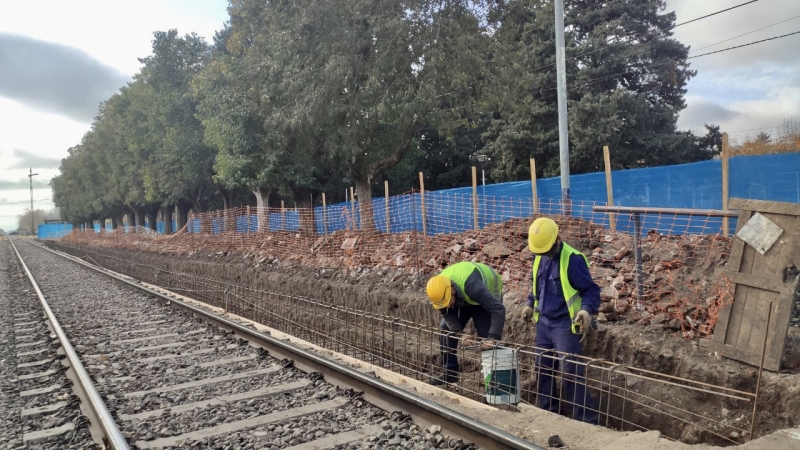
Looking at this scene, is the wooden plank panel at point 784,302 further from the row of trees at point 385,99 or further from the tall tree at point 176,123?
the tall tree at point 176,123

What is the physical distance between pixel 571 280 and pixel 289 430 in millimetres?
2733

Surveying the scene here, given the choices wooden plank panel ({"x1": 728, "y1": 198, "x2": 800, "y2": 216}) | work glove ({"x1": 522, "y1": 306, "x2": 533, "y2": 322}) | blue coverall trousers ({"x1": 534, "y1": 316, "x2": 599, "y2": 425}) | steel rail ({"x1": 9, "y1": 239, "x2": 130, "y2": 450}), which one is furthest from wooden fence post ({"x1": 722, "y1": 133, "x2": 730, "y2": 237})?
steel rail ({"x1": 9, "y1": 239, "x2": 130, "y2": 450})

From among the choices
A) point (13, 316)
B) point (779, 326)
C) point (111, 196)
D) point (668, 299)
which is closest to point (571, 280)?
point (779, 326)

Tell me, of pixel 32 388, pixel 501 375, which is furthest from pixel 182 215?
pixel 501 375

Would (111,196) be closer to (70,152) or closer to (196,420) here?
(70,152)

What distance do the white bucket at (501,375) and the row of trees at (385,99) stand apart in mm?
11690

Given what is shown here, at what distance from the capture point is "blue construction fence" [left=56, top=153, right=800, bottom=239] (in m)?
9.80

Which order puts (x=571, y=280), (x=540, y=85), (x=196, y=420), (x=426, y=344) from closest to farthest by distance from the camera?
1. (x=196, y=420)
2. (x=571, y=280)
3. (x=426, y=344)
4. (x=540, y=85)

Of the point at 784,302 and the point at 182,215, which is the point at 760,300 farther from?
the point at 182,215

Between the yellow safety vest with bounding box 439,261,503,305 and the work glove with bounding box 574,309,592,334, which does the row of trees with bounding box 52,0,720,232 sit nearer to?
the yellow safety vest with bounding box 439,261,503,305

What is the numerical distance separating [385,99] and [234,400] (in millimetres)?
12586

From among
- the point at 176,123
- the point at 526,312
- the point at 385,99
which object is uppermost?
the point at 176,123

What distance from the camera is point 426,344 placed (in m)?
8.06

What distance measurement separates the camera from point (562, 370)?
520 cm
